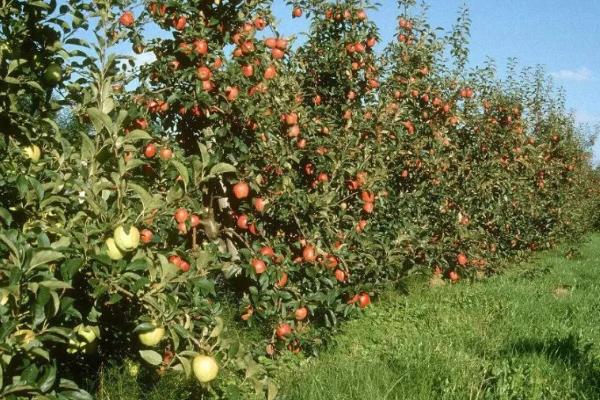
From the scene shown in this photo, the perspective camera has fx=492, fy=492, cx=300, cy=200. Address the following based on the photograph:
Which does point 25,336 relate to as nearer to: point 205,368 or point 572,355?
point 205,368

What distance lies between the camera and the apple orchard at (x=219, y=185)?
1966mm

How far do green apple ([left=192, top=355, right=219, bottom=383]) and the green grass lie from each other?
94 cm

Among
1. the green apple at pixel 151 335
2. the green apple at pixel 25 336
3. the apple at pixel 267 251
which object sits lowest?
the green apple at pixel 151 335

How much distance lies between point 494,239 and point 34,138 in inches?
276

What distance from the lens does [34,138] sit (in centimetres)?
255

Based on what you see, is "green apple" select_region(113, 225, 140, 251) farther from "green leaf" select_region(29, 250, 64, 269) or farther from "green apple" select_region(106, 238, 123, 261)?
"green leaf" select_region(29, 250, 64, 269)

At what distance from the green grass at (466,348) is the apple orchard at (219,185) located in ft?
1.21

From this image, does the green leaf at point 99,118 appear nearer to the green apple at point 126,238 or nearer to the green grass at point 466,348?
the green apple at point 126,238

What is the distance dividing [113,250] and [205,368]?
625 mm

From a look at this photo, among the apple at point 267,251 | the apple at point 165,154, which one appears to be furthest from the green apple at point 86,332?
the apple at point 267,251

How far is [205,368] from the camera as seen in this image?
2068mm

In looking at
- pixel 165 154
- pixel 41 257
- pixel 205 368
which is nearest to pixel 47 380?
pixel 41 257

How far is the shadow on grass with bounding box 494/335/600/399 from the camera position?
3123 millimetres

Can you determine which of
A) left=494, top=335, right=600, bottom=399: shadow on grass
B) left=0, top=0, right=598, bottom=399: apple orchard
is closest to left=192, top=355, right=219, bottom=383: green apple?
left=0, top=0, right=598, bottom=399: apple orchard
